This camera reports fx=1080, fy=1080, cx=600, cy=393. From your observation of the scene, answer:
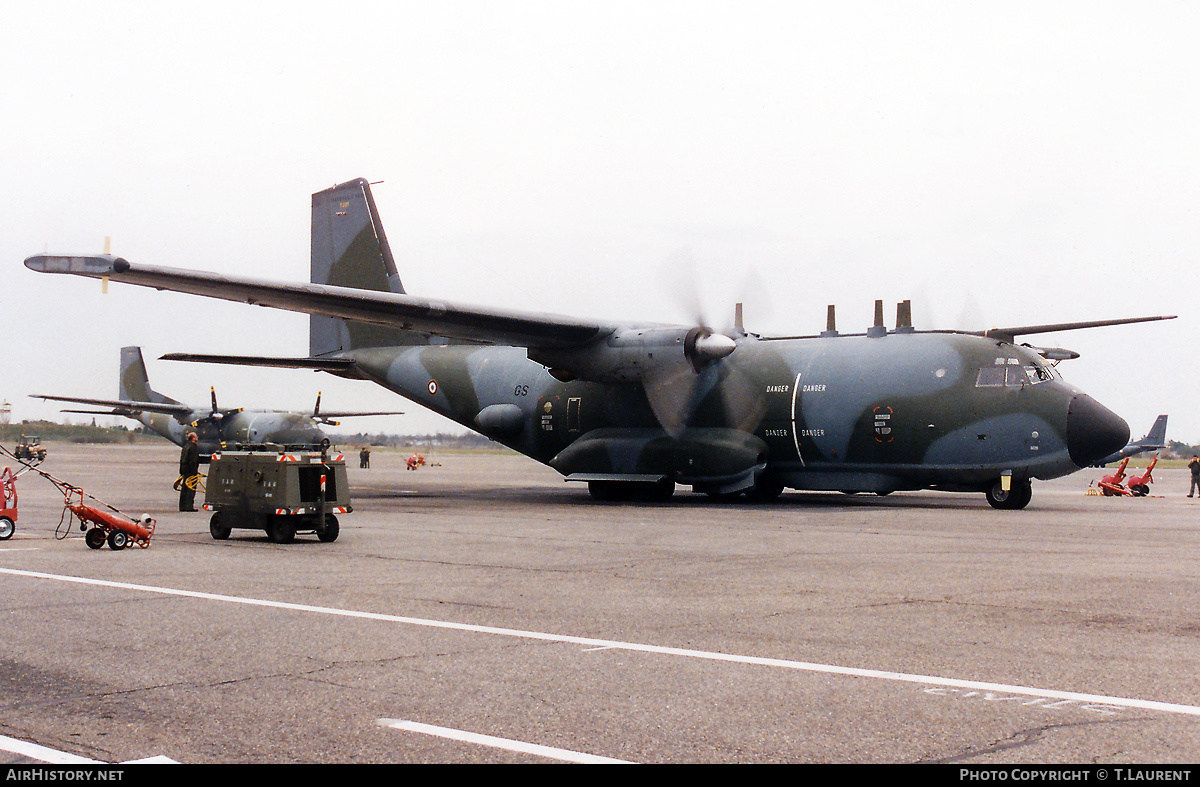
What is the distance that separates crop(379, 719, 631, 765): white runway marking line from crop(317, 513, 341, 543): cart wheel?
32.9ft

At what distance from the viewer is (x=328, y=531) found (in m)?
15.1

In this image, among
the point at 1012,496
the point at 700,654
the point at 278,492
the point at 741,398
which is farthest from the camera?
the point at 741,398

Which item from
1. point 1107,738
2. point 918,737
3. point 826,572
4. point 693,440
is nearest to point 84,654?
point 918,737

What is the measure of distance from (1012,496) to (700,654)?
1697cm

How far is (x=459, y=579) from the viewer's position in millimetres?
11008

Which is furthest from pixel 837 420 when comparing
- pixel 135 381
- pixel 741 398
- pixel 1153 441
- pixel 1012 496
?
pixel 135 381

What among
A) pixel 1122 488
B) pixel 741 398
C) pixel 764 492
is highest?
pixel 741 398

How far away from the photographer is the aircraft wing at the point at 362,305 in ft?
61.3

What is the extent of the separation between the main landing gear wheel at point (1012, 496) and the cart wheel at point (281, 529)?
1448 centimetres

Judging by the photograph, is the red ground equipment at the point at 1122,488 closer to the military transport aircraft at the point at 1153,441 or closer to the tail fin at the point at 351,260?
the military transport aircraft at the point at 1153,441

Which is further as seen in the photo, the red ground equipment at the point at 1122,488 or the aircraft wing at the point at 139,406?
the aircraft wing at the point at 139,406

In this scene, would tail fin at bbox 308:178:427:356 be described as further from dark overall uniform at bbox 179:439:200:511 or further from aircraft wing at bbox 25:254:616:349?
dark overall uniform at bbox 179:439:200:511

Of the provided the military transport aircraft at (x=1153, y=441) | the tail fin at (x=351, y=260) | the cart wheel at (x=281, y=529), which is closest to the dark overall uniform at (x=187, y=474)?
the cart wheel at (x=281, y=529)

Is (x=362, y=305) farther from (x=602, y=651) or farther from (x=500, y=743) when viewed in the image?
(x=500, y=743)
